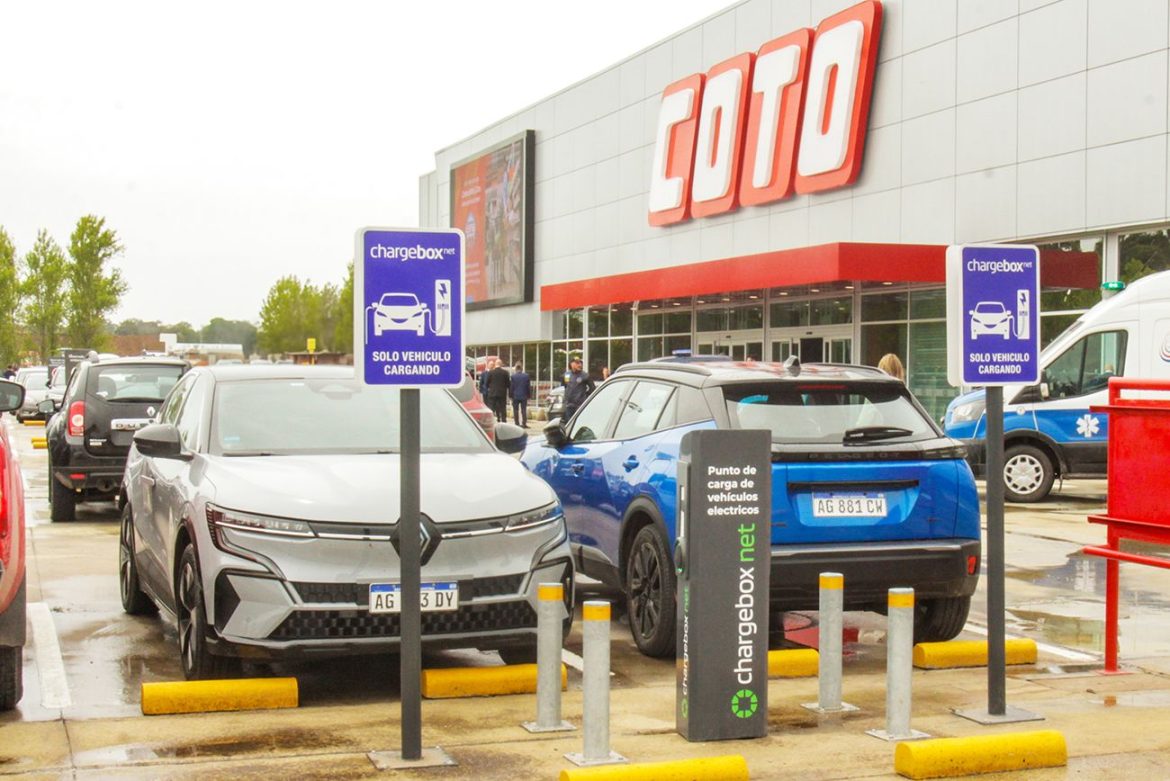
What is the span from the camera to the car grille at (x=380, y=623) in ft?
21.0

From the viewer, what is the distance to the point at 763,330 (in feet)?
111

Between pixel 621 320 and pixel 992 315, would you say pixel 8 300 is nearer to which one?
pixel 621 320

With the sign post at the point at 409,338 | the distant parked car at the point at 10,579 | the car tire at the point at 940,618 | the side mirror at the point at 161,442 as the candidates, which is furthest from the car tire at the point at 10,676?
the car tire at the point at 940,618

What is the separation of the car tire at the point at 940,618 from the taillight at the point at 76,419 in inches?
383

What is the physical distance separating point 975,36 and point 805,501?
21563 millimetres

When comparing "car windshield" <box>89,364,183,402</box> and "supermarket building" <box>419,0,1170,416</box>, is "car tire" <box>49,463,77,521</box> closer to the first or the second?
"car windshield" <box>89,364,183,402</box>

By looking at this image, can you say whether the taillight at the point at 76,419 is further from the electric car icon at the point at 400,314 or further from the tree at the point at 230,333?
the tree at the point at 230,333

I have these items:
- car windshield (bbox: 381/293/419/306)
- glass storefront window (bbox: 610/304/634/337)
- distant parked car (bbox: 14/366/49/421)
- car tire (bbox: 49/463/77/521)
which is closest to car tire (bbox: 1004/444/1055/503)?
car tire (bbox: 49/463/77/521)

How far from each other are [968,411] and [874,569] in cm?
1122

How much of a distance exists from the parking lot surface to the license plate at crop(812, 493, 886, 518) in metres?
0.84

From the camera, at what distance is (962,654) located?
7746 millimetres

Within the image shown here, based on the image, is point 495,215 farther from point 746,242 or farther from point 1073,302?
point 1073,302

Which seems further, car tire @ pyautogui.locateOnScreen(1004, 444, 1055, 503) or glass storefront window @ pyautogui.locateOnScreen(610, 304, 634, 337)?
glass storefront window @ pyautogui.locateOnScreen(610, 304, 634, 337)

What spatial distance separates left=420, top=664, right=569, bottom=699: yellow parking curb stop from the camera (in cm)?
682
